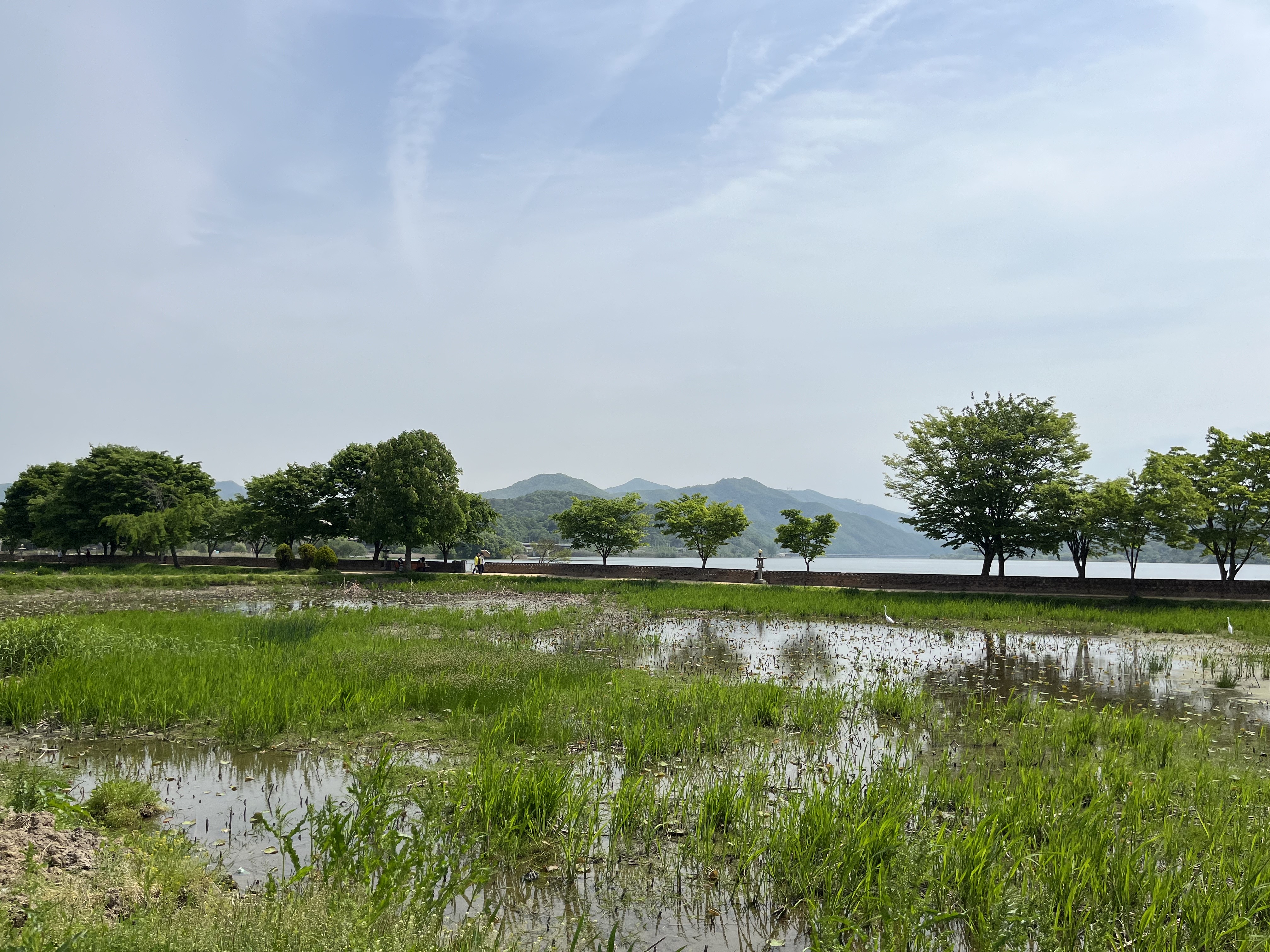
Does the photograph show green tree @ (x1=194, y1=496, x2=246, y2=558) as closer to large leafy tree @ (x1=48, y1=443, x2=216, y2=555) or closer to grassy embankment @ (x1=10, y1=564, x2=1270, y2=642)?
large leafy tree @ (x1=48, y1=443, x2=216, y2=555)

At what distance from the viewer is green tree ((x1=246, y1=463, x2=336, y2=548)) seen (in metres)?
51.8

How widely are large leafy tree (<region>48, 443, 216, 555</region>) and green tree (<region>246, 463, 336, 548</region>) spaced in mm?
6073

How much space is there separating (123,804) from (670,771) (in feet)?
17.1

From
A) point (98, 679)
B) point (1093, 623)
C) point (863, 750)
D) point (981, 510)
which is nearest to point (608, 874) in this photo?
point (863, 750)

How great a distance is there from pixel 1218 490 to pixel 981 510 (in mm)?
10325

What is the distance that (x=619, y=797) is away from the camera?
5809mm

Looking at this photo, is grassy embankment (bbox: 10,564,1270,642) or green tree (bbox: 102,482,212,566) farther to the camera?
green tree (bbox: 102,482,212,566)

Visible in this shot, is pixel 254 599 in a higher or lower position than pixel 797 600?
lower

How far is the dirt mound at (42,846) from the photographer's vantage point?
14.1 ft

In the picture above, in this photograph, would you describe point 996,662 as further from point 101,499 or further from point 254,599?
point 101,499

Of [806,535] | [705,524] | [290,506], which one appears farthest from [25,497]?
[806,535]

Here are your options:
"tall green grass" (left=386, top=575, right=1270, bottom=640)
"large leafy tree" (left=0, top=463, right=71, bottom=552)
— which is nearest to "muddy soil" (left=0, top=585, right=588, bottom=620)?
"tall green grass" (left=386, top=575, right=1270, bottom=640)

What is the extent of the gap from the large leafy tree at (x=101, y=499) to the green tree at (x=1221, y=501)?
6428 centimetres

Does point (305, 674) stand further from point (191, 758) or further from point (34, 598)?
point (34, 598)
